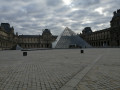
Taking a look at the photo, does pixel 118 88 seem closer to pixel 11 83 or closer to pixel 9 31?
pixel 11 83

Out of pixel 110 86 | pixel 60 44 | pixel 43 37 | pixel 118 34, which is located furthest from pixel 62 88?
pixel 43 37

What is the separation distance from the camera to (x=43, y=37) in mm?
120375

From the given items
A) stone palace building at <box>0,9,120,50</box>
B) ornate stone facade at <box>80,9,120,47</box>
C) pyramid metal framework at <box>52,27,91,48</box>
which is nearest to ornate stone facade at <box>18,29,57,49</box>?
stone palace building at <box>0,9,120,50</box>

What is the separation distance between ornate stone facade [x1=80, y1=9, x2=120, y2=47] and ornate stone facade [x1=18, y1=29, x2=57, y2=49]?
29.7m

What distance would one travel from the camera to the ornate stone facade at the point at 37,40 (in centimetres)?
12031

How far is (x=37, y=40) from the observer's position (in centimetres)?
12312

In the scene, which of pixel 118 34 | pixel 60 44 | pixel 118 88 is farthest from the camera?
pixel 118 34

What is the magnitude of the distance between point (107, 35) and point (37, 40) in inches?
2357

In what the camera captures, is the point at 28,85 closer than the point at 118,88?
No

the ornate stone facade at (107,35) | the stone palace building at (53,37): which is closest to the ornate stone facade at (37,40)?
the stone palace building at (53,37)

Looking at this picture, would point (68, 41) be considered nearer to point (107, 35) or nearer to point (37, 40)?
point (107, 35)

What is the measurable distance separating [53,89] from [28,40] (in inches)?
4802

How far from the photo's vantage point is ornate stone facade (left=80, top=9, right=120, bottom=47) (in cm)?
7700

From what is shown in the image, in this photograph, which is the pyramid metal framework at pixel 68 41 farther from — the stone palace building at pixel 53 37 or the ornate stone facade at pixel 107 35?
the stone palace building at pixel 53 37
